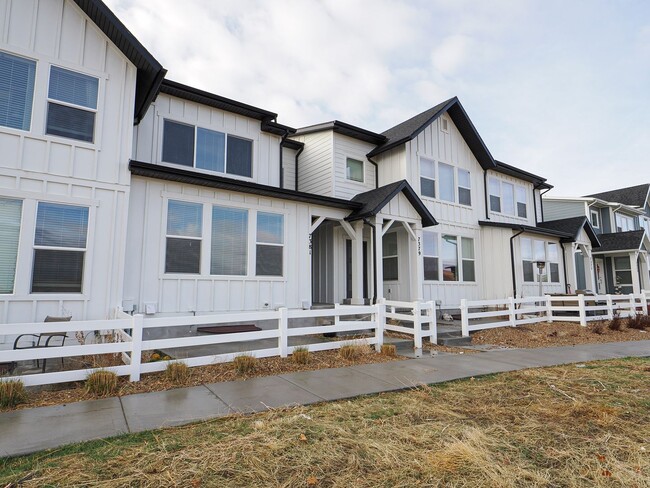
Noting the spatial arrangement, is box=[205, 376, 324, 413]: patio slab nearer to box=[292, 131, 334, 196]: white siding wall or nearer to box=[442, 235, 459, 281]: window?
box=[292, 131, 334, 196]: white siding wall

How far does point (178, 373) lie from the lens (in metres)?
5.68

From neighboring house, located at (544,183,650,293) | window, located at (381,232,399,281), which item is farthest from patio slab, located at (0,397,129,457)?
neighboring house, located at (544,183,650,293)

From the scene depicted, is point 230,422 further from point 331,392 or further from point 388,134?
point 388,134

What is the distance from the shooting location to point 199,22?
11703mm

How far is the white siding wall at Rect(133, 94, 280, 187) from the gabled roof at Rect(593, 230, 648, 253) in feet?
62.9

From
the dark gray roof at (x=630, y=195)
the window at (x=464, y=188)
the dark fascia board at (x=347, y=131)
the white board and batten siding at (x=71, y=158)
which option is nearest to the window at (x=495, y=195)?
the window at (x=464, y=188)

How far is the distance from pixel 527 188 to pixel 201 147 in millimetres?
15157

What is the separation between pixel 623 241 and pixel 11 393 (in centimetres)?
2609

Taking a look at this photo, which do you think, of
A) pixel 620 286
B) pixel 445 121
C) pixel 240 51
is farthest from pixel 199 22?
pixel 620 286

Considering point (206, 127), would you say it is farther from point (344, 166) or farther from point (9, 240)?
point (9, 240)

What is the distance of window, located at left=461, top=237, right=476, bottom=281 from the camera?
1489 centimetres

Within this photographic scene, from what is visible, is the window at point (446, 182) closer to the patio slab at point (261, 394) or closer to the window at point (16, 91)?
the patio slab at point (261, 394)

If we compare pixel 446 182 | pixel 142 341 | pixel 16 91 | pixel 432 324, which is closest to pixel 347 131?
pixel 446 182

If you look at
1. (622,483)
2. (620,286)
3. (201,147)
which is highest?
(201,147)
